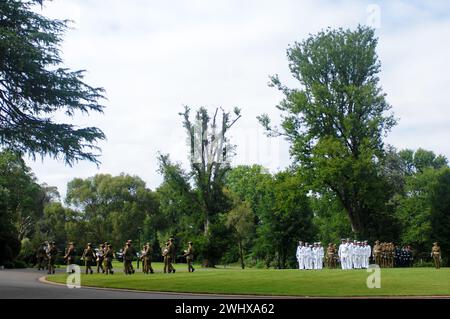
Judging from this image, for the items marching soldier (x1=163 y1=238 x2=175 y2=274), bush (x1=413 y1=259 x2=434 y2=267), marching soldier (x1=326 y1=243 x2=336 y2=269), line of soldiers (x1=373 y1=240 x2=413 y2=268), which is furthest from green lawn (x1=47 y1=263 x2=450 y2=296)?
bush (x1=413 y1=259 x2=434 y2=267)

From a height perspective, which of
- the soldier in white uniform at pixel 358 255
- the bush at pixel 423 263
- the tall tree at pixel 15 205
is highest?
the tall tree at pixel 15 205

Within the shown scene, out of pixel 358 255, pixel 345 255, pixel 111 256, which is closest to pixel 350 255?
pixel 345 255

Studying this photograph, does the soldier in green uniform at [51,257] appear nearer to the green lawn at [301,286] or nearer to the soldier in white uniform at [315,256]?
the green lawn at [301,286]

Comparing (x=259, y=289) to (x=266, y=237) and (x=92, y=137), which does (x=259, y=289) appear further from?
(x=266, y=237)

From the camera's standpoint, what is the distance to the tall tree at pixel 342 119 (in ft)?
153

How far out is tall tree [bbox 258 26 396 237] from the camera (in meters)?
46.6

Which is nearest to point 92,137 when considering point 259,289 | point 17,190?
point 259,289

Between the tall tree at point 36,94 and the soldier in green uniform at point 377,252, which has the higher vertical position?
the tall tree at point 36,94

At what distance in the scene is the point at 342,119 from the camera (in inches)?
1907

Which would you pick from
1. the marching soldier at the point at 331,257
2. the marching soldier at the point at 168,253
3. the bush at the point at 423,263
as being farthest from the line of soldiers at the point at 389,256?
the marching soldier at the point at 168,253

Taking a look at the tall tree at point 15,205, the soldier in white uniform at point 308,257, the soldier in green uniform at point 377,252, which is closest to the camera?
the soldier in green uniform at point 377,252

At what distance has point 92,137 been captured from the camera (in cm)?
2389

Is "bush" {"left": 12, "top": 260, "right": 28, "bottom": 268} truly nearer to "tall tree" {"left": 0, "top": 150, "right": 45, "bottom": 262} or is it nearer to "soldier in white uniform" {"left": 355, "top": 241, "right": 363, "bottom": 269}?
"tall tree" {"left": 0, "top": 150, "right": 45, "bottom": 262}

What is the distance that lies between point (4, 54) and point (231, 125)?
3065 cm
